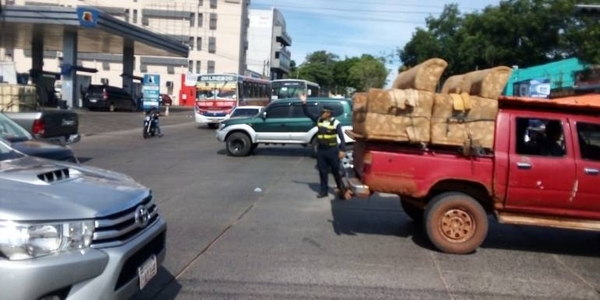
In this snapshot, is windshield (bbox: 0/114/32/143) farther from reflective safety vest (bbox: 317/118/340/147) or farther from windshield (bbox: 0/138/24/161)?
reflective safety vest (bbox: 317/118/340/147)

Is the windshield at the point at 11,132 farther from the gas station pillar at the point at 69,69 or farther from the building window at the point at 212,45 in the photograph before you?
the building window at the point at 212,45

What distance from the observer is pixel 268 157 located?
20.8m

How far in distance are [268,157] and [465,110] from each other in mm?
12923

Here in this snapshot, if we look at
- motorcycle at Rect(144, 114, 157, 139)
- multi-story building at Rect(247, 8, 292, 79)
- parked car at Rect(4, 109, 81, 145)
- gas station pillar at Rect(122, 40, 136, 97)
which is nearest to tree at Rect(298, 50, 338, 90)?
multi-story building at Rect(247, 8, 292, 79)

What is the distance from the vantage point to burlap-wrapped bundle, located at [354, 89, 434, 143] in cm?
821

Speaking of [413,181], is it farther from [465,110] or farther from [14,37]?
[14,37]

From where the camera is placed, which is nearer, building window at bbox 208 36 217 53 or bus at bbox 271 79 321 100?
bus at bbox 271 79 321 100

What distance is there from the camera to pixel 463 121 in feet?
26.9

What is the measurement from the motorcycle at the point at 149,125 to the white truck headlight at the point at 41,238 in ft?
77.4

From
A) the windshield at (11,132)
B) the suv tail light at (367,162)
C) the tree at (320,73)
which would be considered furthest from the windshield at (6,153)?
the tree at (320,73)

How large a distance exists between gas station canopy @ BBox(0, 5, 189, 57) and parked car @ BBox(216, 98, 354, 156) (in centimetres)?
1824

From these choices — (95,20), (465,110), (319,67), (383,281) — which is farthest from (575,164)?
(319,67)

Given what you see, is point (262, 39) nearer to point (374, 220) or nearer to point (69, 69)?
point (69, 69)

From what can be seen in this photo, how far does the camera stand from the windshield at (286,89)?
149ft
